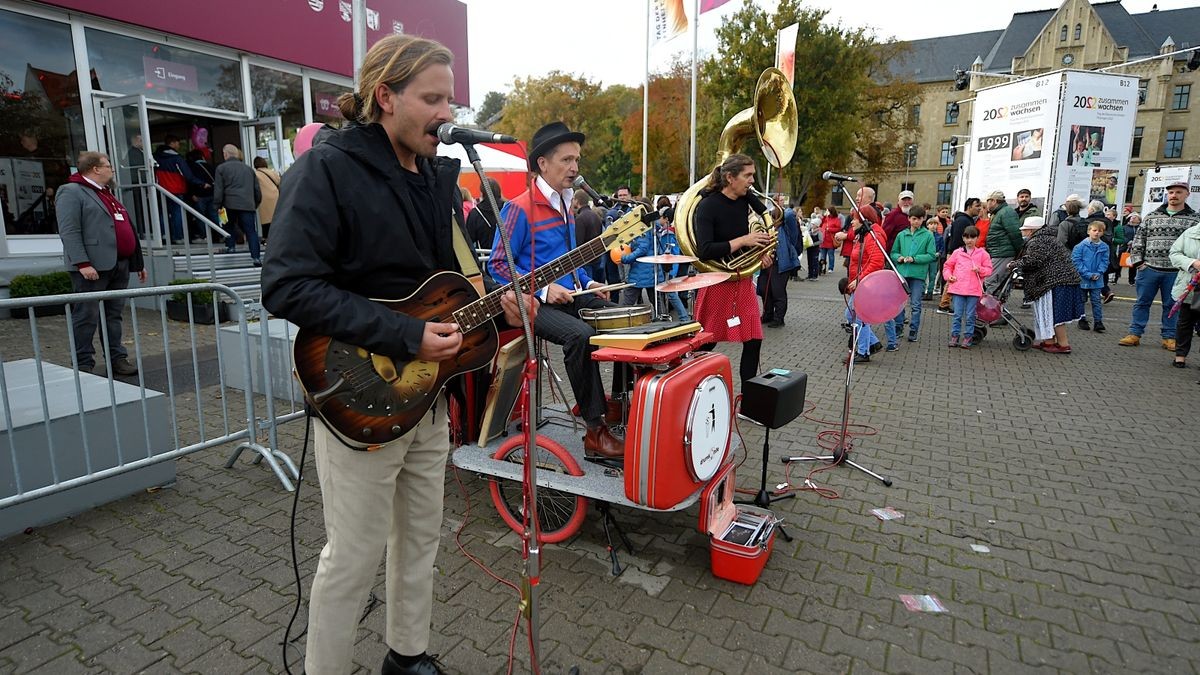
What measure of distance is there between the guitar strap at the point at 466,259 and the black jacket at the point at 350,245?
Answer: 212 mm

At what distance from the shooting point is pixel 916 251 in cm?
927

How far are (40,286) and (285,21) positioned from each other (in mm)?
7095

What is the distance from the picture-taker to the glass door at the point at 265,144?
1269 centimetres

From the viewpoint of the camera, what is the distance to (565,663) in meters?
2.66

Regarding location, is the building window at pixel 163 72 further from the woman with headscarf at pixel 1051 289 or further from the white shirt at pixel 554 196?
the woman with headscarf at pixel 1051 289

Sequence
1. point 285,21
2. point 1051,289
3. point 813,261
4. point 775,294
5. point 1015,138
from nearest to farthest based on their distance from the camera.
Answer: point 1051,289 → point 775,294 → point 285,21 → point 1015,138 → point 813,261

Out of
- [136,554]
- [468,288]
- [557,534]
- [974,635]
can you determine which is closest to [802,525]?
[974,635]

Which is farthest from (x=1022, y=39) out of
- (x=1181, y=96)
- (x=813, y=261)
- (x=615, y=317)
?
(x=615, y=317)

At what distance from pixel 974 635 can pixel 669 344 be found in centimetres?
190

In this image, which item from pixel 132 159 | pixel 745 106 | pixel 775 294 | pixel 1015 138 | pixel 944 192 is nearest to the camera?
pixel 132 159

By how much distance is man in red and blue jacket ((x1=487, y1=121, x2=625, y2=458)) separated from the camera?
145 inches

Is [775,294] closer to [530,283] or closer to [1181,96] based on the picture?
[530,283]

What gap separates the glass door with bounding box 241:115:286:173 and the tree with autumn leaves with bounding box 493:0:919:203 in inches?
745

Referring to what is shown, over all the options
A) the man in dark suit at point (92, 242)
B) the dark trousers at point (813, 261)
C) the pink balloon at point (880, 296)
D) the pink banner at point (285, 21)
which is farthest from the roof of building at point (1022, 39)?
the man in dark suit at point (92, 242)
